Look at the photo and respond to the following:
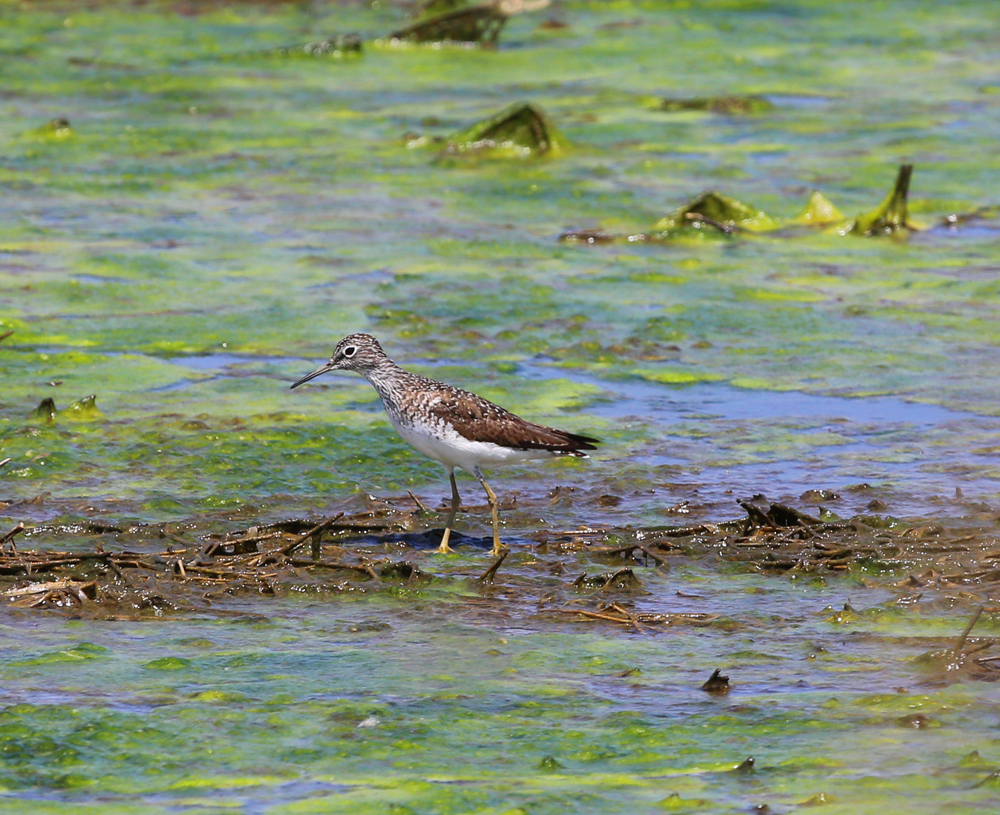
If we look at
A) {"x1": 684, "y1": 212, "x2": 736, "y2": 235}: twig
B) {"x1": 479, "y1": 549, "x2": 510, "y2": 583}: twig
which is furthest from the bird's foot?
{"x1": 684, "y1": 212, "x2": 736, "y2": 235}: twig

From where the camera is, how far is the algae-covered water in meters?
5.43

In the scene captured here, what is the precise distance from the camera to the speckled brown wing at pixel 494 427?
7.43m

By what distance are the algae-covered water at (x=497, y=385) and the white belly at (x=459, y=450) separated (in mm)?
404

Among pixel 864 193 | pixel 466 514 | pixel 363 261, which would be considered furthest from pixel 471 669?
pixel 864 193

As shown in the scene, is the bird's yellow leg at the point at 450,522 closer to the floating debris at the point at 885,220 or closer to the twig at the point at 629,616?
the twig at the point at 629,616

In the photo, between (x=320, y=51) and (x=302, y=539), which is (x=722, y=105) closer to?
(x=320, y=51)

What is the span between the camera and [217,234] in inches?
492

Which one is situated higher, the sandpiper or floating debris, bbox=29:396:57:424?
the sandpiper

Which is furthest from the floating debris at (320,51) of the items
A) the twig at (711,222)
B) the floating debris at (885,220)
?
the floating debris at (885,220)

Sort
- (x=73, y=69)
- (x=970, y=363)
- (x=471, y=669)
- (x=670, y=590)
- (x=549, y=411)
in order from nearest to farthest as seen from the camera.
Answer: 1. (x=471, y=669)
2. (x=670, y=590)
3. (x=549, y=411)
4. (x=970, y=363)
5. (x=73, y=69)

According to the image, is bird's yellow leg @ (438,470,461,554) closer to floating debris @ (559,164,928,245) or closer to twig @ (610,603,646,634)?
twig @ (610,603,646,634)

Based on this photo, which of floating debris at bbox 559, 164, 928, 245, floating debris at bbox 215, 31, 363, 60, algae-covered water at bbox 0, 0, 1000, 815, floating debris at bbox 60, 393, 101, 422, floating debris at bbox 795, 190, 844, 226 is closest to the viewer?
algae-covered water at bbox 0, 0, 1000, 815

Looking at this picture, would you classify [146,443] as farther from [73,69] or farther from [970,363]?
[73,69]

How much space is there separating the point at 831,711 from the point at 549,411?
3.85m
